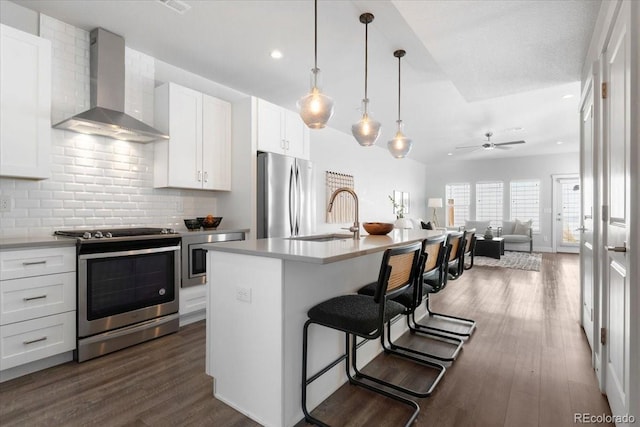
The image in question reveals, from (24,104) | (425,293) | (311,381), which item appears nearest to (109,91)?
(24,104)

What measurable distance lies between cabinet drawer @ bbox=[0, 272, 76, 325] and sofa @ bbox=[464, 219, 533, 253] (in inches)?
363

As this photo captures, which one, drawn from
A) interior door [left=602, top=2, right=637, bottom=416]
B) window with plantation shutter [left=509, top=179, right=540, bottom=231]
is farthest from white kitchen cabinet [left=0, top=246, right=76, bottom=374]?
window with plantation shutter [left=509, top=179, right=540, bottom=231]

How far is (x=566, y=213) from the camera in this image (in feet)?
30.1

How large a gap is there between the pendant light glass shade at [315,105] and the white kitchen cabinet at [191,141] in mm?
1672

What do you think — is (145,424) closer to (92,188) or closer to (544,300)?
(92,188)

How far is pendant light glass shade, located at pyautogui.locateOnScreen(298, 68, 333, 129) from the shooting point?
2426mm

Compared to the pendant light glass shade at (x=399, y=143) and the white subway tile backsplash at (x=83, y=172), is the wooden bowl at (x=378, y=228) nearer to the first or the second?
the pendant light glass shade at (x=399, y=143)

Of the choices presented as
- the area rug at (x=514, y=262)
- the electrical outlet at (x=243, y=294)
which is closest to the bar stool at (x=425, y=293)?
the electrical outlet at (x=243, y=294)

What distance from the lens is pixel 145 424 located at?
1739 millimetres

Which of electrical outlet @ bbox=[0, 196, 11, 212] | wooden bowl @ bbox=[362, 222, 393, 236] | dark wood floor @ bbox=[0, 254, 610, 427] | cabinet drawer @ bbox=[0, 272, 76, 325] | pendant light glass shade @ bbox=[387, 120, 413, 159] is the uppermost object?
pendant light glass shade @ bbox=[387, 120, 413, 159]

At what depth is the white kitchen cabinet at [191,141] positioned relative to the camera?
11.2 ft

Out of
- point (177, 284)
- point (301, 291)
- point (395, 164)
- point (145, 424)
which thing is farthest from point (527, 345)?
point (395, 164)

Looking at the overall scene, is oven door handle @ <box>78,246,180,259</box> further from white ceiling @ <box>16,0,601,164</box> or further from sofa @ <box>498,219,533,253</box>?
sofa @ <box>498,219,533,253</box>

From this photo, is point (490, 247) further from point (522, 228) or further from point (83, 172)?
point (83, 172)
